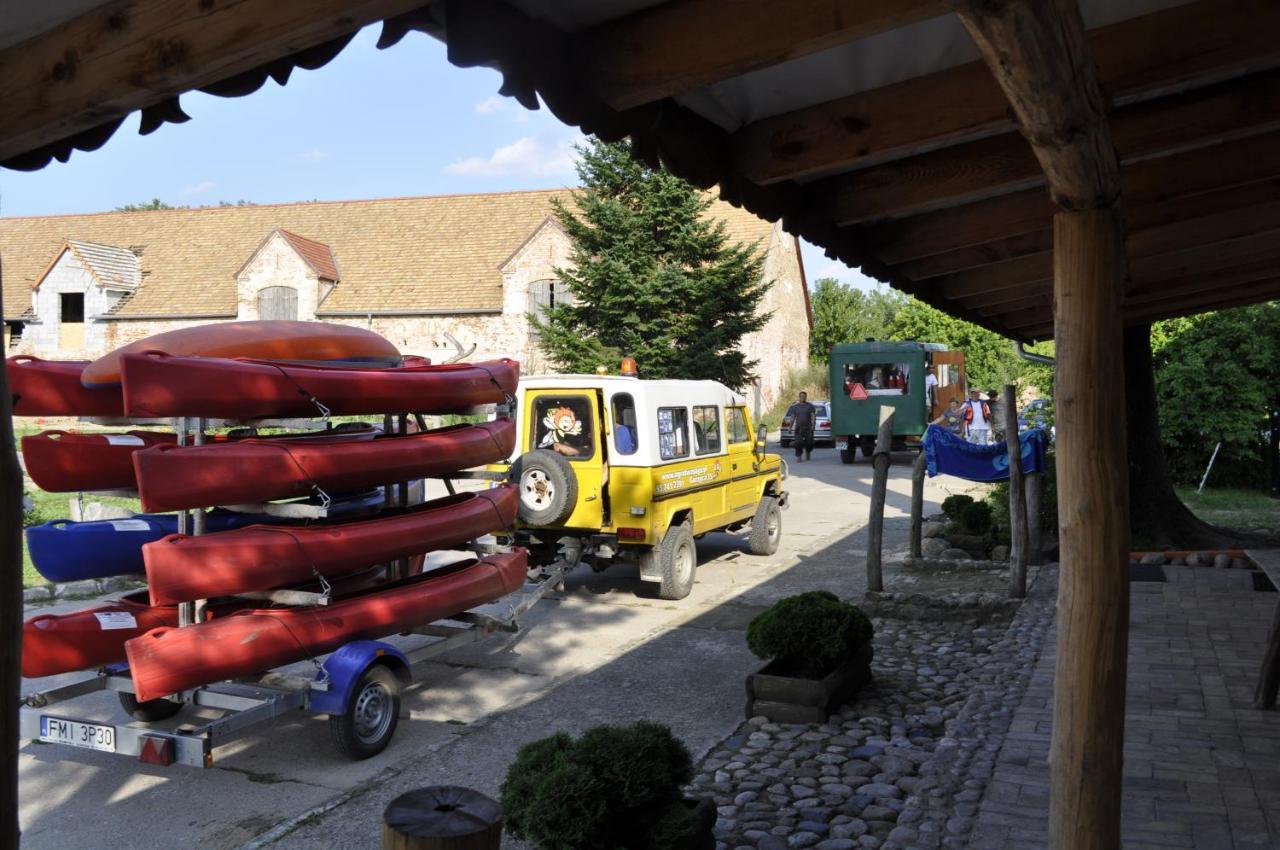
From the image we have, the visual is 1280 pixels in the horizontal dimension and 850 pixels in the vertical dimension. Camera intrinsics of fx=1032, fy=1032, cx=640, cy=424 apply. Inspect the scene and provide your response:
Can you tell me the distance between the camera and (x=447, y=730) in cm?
657

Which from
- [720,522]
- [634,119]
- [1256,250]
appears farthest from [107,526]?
[1256,250]

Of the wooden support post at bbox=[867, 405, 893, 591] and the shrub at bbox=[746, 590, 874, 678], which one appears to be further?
the wooden support post at bbox=[867, 405, 893, 591]

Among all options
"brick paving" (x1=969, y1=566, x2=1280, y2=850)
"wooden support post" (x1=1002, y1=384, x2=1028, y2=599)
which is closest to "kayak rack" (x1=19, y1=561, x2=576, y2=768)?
"brick paving" (x1=969, y1=566, x2=1280, y2=850)

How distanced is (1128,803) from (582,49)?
3962 mm

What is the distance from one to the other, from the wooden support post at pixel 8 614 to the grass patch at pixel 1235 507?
14562 millimetres

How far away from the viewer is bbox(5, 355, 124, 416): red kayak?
648 cm

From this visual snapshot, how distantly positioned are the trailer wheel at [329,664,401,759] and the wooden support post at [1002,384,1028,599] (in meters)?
5.90

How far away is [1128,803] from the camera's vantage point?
15.1 ft

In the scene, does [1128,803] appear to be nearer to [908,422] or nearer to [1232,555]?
[1232,555]

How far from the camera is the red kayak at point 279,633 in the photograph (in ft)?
17.6

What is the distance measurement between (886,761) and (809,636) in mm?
1120

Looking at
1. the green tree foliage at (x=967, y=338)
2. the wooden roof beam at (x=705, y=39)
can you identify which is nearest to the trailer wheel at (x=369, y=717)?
the wooden roof beam at (x=705, y=39)

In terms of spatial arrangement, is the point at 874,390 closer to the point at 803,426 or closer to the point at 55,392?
the point at 803,426

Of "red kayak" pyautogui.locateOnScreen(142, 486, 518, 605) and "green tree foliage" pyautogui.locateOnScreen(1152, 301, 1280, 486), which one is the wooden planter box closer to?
"red kayak" pyautogui.locateOnScreen(142, 486, 518, 605)
